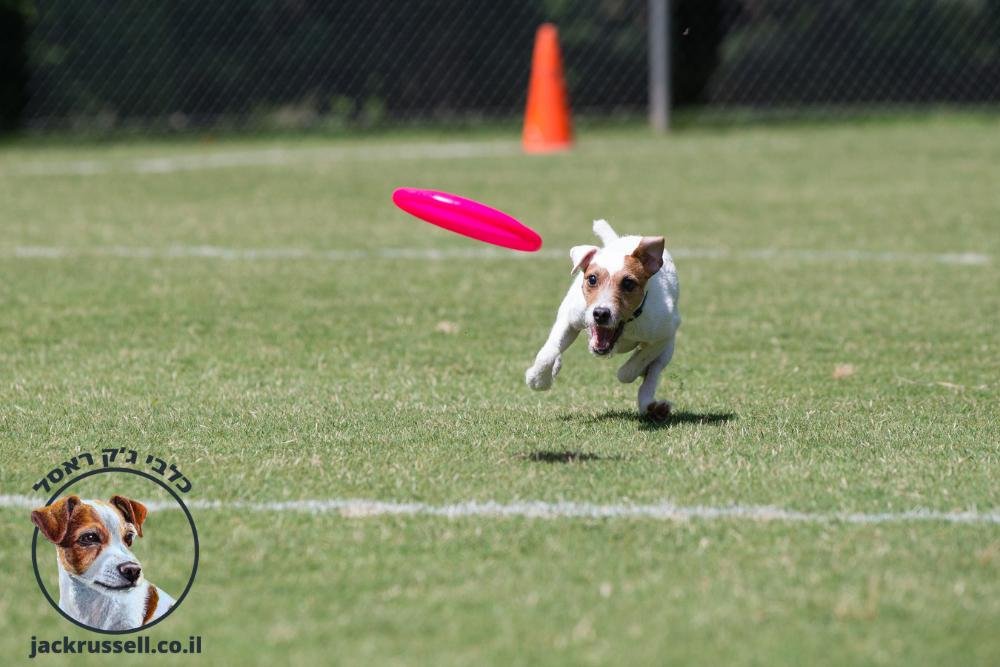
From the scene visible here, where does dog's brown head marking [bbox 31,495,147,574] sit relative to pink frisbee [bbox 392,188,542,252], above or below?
below

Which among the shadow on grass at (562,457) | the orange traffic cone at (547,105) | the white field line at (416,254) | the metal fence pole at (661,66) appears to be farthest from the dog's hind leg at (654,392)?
the metal fence pole at (661,66)

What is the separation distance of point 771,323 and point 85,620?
14.9 ft

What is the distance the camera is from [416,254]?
30.5 feet

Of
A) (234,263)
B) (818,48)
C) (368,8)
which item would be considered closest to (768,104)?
(818,48)

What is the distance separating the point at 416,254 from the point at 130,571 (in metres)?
5.90

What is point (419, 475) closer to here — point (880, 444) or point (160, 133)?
point (880, 444)

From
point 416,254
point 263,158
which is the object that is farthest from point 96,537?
point 263,158

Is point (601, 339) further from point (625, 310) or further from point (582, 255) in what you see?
point (582, 255)

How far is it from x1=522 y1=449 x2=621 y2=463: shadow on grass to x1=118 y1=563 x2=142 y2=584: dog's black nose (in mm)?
1470

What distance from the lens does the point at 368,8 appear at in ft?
66.7

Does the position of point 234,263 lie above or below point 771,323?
above

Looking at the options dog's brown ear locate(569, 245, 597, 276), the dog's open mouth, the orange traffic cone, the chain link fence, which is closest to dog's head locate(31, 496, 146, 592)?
the dog's open mouth

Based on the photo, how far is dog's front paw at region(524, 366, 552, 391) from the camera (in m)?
5.07
